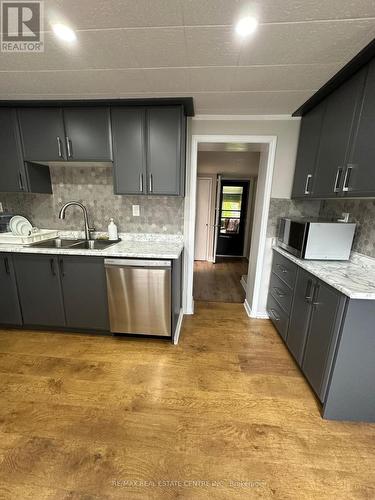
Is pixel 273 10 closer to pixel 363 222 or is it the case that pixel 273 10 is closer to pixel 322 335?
pixel 363 222

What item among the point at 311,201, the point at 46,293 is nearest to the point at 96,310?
the point at 46,293

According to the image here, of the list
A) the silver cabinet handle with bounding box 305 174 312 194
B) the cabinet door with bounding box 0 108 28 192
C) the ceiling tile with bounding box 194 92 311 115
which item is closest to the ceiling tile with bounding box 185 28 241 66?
the ceiling tile with bounding box 194 92 311 115

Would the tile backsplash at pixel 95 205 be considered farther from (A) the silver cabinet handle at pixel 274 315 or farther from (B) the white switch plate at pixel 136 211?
(A) the silver cabinet handle at pixel 274 315

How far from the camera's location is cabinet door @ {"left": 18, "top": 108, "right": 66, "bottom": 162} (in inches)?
80.2

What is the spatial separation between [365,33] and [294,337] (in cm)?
215

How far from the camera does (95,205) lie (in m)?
2.52

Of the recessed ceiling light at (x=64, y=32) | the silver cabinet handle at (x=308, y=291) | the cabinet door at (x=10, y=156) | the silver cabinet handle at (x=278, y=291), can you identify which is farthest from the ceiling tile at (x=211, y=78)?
the silver cabinet handle at (x=278, y=291)

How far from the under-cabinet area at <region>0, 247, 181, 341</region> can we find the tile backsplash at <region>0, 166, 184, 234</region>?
0.66 metres

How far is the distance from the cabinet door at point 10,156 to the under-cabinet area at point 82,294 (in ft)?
2.50

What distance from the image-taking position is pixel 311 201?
2.40m

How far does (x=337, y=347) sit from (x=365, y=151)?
131 cm

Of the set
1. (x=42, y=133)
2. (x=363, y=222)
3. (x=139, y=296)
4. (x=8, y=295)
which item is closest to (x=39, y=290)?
(x=8, y=295)

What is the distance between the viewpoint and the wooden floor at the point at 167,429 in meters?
1.09

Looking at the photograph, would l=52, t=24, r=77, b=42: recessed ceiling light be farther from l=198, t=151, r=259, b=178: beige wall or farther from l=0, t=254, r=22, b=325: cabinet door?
l=198, t=151, r=259, b=178: beige wall
